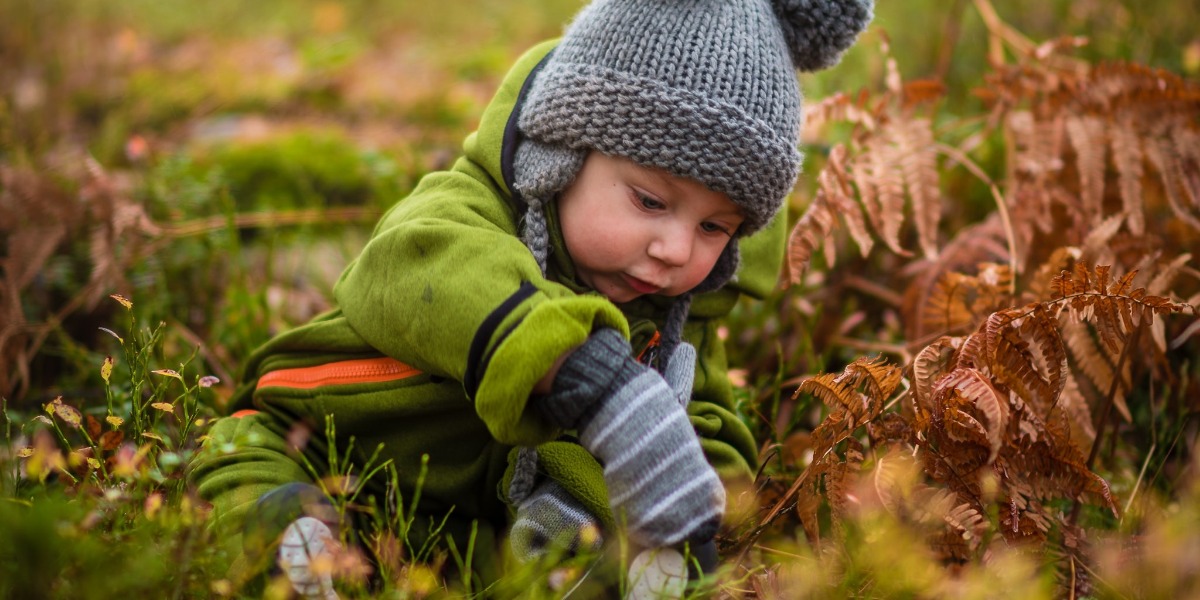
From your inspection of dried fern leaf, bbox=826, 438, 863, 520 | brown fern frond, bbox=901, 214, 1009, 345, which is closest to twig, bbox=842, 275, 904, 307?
brown fern frond, bbox=901, 214, 1009, 345

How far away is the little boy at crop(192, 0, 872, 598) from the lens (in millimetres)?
1725

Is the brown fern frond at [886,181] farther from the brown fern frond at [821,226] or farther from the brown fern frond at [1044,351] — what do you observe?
the brown fern frond at [1044,351]

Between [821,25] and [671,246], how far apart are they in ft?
2.19

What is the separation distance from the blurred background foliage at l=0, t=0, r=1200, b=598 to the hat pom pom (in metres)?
0.84

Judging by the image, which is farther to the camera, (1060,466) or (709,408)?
(709,408)

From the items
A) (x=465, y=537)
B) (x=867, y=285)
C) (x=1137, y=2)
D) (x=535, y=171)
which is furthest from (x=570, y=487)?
(x=1137, y=2)

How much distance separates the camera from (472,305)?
69.9 inches

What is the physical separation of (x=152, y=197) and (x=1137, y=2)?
4.91m

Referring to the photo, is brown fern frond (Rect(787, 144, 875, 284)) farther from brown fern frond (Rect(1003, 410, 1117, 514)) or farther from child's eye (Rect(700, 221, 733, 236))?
brown fern frond (Rect(1003, 410, 1117, 514))

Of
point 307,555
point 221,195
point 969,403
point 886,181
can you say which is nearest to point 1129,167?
point 886,181

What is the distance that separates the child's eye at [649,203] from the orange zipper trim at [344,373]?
0.63m

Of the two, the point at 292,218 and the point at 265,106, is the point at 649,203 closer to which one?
the point at 292,218

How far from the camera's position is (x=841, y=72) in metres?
5.29

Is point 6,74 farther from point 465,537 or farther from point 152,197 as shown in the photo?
point 465,537
